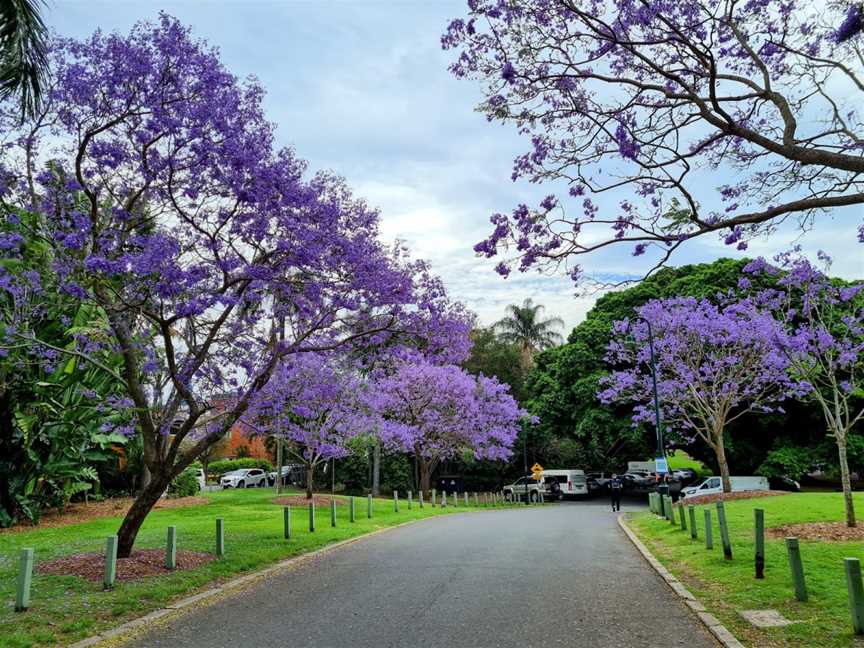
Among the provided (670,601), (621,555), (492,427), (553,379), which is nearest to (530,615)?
(670,601)

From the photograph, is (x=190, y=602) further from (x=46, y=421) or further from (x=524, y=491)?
(x=524, y=491)

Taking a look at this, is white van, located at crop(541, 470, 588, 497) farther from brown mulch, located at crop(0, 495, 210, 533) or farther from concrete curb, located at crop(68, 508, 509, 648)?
concrete curb, located at crop(68, 508, 509, 648)

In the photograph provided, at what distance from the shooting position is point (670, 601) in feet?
29.4

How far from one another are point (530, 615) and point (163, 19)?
10.4 metres

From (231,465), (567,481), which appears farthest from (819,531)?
(231,465)

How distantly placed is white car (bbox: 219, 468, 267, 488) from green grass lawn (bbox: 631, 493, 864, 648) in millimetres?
37809

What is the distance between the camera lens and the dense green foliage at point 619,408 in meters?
34.8

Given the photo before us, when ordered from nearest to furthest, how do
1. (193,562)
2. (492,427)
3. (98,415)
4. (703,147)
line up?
(703,147) < (193,562) < (98,415) < (492,427)

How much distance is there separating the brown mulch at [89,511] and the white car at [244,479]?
59.3 feet

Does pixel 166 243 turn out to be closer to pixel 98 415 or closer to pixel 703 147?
Result: pixel 703 147

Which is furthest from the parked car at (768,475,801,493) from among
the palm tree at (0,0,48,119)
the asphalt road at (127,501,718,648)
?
the palm tree at (0,0,48,119)

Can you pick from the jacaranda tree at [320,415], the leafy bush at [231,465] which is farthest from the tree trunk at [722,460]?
the leafy bush at [231,465]

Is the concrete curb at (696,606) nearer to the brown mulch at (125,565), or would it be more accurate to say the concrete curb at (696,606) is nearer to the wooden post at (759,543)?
the wooden post at (759,543)

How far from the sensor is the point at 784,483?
3369 centimetres
